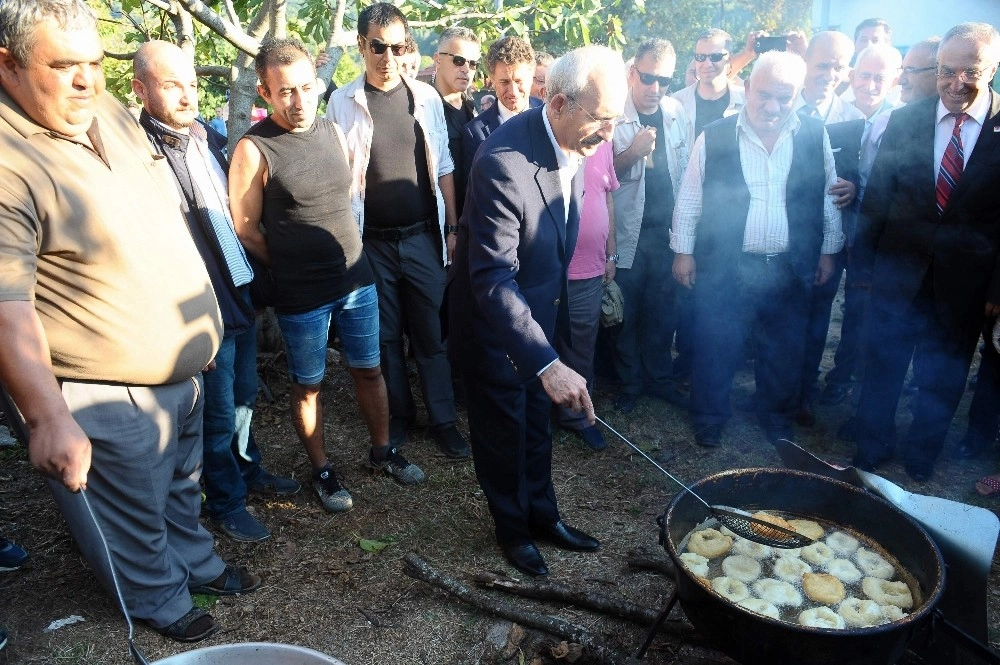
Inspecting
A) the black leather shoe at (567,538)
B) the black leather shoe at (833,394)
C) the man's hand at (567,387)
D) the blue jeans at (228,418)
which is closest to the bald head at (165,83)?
the blue jeans at (228,418)

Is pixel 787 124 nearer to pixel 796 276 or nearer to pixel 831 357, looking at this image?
pixel 796 276

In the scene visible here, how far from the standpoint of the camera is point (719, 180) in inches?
186

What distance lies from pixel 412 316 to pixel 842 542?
111 inches

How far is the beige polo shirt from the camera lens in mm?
2389

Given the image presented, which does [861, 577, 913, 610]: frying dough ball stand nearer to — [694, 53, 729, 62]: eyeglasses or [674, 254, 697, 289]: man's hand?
[674, 254, 697, 289]: man's hand

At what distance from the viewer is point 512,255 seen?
3.13 m

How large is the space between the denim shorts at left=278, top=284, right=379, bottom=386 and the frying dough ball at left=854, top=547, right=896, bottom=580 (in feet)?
8.68

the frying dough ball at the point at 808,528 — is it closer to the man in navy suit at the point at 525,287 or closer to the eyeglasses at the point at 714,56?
the man in navy suit at the point at 525,287

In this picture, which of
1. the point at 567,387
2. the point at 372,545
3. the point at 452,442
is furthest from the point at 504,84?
the point at 372,545

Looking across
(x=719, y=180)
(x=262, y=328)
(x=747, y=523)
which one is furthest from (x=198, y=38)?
(x=747, y=523)

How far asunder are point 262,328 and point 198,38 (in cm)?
289

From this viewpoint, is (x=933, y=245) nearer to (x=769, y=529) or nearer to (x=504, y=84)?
(x=769, y=529)

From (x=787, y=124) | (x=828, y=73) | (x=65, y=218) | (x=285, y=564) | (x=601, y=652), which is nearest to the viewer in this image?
(x=65, y=218)

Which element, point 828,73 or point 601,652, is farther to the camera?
point 828,73
